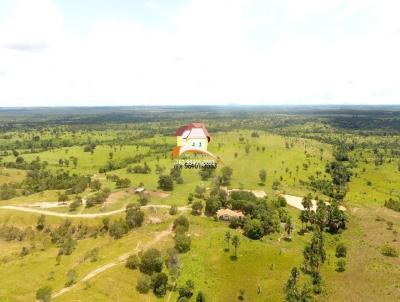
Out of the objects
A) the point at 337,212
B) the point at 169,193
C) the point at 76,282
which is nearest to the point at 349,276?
the point at 337,212

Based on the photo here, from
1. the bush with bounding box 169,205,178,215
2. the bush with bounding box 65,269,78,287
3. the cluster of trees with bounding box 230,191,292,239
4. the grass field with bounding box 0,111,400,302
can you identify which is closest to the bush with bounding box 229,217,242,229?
the cluster of trees with bounding box 230,191,292,239

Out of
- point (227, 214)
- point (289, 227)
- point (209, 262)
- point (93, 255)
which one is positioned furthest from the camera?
point (227, 214)

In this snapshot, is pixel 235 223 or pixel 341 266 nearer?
pixel 341 266

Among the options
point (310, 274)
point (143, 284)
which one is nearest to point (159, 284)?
point (143, 284)

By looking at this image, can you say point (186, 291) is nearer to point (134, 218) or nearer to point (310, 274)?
point (310, 274)

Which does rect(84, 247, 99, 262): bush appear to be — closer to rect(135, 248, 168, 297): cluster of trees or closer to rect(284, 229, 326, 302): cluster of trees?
rect(135, 248, 168, 297): cluster of trees

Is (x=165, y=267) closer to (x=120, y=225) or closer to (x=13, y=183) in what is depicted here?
(x=120, y=225)

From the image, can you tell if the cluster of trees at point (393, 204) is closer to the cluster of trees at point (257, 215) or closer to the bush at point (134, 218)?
the cluster of trees at point (257, 215)
